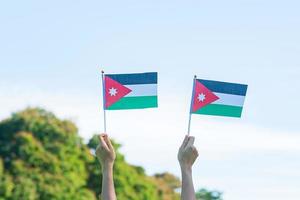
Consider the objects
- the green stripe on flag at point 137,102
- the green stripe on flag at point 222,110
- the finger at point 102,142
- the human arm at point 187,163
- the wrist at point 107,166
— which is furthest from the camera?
the green stripe on flag at point 137,102

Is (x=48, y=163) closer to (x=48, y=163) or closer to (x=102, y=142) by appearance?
(x=48, y=163)

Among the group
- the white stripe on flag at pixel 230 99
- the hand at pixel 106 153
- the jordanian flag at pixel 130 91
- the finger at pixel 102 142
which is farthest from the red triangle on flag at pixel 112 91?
the hand at pixel 106 153

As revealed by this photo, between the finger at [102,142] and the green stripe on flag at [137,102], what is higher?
the green stripe on flag at [137,102]

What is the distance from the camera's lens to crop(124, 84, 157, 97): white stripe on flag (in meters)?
11.6

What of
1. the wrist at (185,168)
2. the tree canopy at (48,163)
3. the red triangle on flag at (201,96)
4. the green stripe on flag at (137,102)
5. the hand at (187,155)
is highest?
the red triangle on flag at (201,96)

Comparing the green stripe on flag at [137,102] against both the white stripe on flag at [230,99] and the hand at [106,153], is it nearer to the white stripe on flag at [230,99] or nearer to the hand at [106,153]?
the white stripe on flag at [230,99]

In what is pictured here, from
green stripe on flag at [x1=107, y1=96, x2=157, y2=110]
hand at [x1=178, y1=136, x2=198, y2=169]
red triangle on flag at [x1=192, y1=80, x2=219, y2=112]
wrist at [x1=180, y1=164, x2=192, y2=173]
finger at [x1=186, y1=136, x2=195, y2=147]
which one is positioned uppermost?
red triangle on flag at [x1=192, y1=80, x2=219, y2=112]

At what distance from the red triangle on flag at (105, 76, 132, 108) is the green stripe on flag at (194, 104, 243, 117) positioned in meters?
0.77

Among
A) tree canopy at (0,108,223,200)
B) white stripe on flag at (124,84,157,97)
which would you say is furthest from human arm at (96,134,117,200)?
tree canopy at (0,108,223,200)

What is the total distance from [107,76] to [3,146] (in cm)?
4598

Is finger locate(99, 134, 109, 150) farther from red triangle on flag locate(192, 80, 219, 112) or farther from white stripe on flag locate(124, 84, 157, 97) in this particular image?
white stripe on flag locate(124, 84, 157, 97)

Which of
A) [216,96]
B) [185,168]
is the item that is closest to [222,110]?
[216,96]

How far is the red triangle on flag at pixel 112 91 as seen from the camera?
37.2ft

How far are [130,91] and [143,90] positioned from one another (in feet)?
0.47
